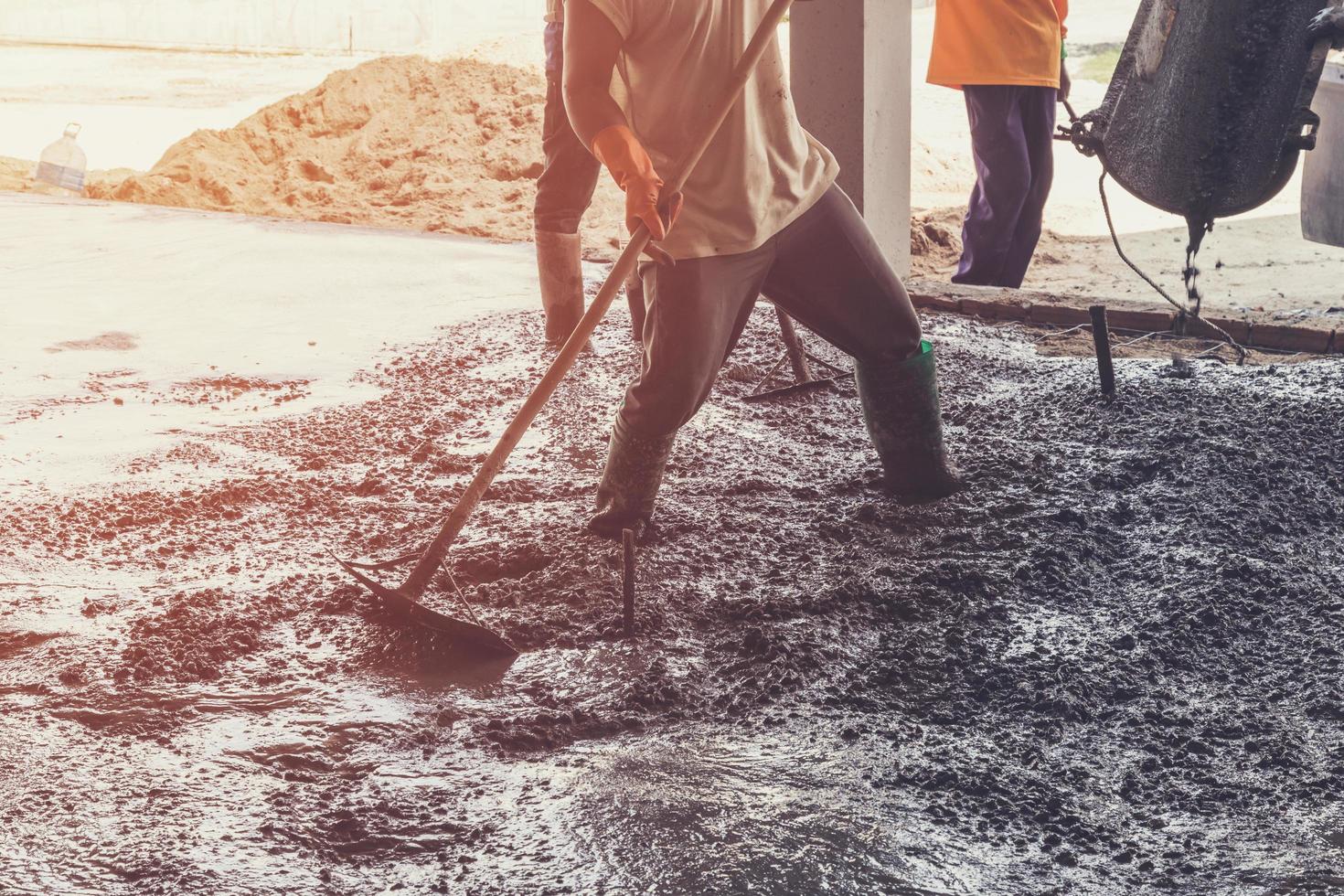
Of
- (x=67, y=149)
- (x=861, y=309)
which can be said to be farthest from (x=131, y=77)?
(x=861, y=309)

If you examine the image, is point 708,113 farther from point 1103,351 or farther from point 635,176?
point 1103,351

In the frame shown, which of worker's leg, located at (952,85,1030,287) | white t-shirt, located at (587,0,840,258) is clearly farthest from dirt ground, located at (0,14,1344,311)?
white t-shirt, located at (587,0,840,258)

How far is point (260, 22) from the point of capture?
62.2 ft

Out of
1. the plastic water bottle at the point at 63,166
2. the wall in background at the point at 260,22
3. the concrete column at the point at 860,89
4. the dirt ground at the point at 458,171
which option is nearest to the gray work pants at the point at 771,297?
the dirt ground at the point at 458,171

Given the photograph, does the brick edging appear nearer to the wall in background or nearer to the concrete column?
the concrete column

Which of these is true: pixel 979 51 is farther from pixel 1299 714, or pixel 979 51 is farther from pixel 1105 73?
pixel 1105 73

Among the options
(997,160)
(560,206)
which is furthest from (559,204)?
(997,160)

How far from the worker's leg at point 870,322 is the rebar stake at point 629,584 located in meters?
0.78

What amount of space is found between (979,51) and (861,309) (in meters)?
2.29

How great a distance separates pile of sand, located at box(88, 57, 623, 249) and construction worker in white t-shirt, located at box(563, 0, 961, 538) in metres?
4.58

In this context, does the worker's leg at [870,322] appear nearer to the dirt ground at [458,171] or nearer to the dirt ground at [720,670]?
the dirt ground at [720,670]

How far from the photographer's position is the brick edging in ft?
16.0

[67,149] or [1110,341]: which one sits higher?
[67,149]

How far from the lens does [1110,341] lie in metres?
5.10
